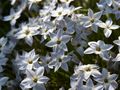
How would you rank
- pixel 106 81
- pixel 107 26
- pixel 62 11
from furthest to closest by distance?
pixel 62 11 < pixel 107 26 < pixel 106 81

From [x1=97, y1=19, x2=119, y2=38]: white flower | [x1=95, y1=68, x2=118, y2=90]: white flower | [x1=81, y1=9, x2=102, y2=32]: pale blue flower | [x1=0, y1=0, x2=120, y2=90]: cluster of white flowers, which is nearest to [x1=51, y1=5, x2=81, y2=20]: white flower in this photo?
[x1=0, y1=0, x2=120, y2=90]: cluster of white flowers

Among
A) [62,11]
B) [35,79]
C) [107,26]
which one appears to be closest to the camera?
[35,79]

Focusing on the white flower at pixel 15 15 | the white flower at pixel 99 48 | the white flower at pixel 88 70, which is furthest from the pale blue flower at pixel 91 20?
the white flower at pixel 15 15

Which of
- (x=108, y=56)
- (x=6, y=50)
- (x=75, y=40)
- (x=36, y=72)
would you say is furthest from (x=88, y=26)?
(x=6, y=50)

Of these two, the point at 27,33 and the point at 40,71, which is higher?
the point at 27,33

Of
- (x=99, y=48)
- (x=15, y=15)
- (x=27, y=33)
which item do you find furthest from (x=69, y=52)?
(x=15, y=15)

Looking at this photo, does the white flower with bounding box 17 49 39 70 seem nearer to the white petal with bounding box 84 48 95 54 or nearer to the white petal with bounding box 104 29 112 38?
the white petal with bounding box 84 48 95 54

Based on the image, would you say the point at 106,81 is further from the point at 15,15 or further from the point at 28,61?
the point at 15,15
